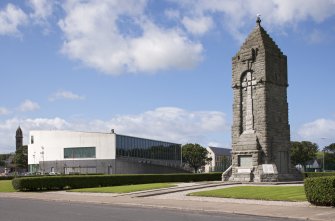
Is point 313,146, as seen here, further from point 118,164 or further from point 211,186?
point 211,186

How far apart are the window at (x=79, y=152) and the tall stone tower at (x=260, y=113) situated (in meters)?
62.4

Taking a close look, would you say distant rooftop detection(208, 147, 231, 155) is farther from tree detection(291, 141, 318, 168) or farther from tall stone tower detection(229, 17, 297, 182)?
tall stone tower detection(229, 17, 297, 182)

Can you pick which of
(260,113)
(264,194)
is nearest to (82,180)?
(260,113)

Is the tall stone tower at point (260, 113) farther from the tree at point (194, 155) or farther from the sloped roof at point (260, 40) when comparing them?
the tree at point (194, 155)

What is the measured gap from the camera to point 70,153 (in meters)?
104

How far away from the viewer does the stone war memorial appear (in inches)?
1596

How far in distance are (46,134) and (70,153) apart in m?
9.55

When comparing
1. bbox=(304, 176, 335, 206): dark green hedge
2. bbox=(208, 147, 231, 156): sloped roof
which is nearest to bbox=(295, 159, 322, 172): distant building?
bbox=(208, 147, 231, 156): sloped roof

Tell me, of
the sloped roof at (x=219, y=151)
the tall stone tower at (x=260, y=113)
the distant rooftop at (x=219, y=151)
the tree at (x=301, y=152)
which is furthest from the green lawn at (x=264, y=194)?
the distant rooftop at (x=219, y=151)

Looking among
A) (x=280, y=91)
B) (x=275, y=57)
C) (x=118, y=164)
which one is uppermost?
(x=275, y=57)

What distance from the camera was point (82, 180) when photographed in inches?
1626

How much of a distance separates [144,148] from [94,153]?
1256 cm

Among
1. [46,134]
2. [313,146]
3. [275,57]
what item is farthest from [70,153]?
[275,57]

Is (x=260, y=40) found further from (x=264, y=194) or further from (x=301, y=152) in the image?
(x=301, y=152)
